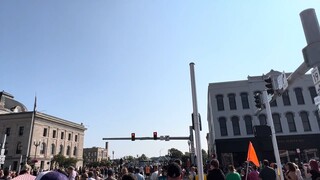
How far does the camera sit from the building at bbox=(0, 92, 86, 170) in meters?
53.8

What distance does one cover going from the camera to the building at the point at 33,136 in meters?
53.8

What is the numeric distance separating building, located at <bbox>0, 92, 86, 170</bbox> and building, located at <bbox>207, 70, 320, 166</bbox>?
3596cm

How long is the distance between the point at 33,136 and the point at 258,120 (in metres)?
45.8

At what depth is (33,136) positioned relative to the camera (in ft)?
178

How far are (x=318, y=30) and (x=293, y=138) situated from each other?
109ft

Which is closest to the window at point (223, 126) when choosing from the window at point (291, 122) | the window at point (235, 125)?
the window at point (235, 125)

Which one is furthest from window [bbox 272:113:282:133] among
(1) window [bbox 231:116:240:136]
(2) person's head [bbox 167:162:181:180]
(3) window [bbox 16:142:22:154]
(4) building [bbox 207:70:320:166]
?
(3) window [bbox 16:142:22:154]

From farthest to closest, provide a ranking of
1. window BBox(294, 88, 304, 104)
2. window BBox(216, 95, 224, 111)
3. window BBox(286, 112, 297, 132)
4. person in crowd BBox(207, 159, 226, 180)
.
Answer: window BBox(216, 95, 224, 111)
window BBox(294, 88, 304, 104)
window BBox(286, 112, 297, 132)
person in crowd BBox(207, 159, 226, 180)

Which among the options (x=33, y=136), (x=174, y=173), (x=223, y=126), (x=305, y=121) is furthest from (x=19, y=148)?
(x=174, y=173)

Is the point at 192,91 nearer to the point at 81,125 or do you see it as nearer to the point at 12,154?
the point at 12,154

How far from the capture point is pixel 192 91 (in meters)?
6.75

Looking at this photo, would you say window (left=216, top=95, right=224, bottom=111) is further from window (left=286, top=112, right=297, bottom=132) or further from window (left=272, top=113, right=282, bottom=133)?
window (left=286, top=112, right=297, bottom=132)

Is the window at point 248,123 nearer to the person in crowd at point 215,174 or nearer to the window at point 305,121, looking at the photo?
the window at point 305,121

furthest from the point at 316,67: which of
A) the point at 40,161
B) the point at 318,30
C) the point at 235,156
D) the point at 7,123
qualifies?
the point at 7,123
